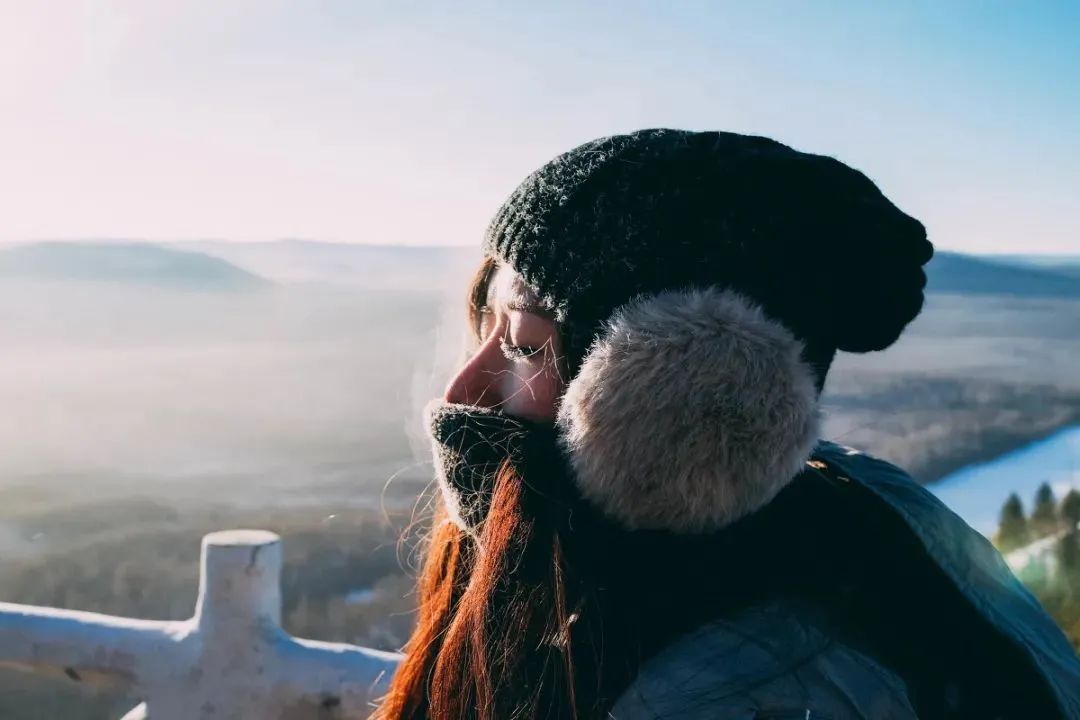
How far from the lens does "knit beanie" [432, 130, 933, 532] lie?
0.88 m

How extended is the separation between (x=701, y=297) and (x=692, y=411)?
122mm

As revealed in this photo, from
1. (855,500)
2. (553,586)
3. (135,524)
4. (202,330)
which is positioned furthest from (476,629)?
(202,330)

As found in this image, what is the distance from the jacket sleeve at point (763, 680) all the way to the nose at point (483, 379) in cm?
38

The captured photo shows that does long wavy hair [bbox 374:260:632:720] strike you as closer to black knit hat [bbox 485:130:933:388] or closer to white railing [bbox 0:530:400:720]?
black knit hat [bbox 485:130:933:388]

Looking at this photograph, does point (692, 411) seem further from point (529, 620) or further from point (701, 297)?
point (529, 620)

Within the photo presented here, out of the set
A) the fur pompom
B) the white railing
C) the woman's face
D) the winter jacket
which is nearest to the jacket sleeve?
the winter jacket

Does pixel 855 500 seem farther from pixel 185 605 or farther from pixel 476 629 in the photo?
pixel 185 605

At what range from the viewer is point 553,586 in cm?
95

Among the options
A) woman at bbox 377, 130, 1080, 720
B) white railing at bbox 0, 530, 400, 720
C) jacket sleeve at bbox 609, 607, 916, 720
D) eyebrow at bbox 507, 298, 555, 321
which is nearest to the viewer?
jacket sleeve at bbox 609, 607, 916, 720

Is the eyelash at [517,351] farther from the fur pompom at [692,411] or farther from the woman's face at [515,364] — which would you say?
the fur pompom at [692,411]

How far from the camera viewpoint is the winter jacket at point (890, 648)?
0.79 m

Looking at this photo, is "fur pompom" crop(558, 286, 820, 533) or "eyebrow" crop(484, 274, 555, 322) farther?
"eyebrow" crop(484, 274, 555, 322)

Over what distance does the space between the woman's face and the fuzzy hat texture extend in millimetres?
31

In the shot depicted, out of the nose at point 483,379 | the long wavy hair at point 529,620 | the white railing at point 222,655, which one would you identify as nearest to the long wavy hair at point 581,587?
the long wavy hair at point 529,620
